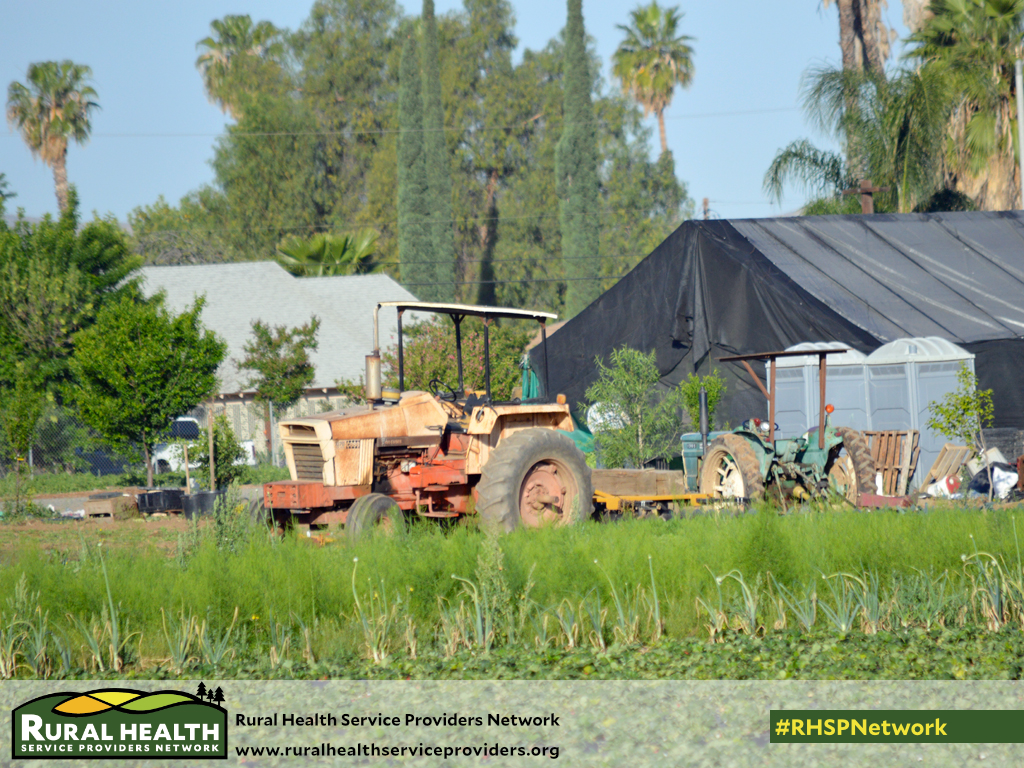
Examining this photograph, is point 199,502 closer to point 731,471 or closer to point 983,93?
point 731,471

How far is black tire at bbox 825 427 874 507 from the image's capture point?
12.5 m

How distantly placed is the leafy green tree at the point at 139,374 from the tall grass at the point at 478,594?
10.1 meters

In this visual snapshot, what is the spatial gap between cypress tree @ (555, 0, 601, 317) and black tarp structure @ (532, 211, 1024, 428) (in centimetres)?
2486

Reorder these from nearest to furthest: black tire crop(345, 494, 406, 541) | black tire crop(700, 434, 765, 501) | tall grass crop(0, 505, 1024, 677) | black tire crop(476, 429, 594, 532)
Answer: tall grass crop(0, 505, 1024, 677) < black tire crop(345, 494, 406, 541) < black tire crop(476, 429, 594, 532) < black tire crop(700, 434, 765, 501)

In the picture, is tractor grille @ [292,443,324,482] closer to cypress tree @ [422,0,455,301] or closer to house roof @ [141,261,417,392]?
house roof @ [141,261,417,392]

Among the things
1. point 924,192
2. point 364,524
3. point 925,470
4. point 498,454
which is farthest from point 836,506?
point 924,192

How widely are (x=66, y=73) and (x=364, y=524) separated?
38.3m

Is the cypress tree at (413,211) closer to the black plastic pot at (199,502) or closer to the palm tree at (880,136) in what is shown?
the palm tree at (880,136)

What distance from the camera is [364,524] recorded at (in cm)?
896

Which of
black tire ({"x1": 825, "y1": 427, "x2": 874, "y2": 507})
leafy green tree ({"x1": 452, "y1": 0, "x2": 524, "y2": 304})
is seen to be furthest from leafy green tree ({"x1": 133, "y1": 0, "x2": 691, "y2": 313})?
black tire ({"x1": 825, "y1": 427, "x2": 874, "y2": 507})

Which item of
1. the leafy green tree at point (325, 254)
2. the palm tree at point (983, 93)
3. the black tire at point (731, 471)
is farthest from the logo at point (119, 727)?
the leafy green tree at point (325, 254)

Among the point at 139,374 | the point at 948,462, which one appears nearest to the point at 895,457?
the point at 948,462

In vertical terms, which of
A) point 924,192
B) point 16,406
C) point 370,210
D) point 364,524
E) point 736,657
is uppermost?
point 370,210

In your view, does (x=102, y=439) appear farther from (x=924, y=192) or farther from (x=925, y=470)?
(x=924, y=192)
